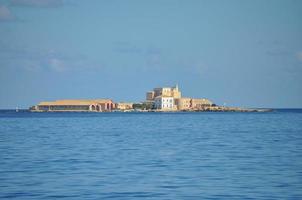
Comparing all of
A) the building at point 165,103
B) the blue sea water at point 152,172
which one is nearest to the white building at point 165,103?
the building at point 165,103

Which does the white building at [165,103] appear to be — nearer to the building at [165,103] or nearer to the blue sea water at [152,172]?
the building at [165,103]

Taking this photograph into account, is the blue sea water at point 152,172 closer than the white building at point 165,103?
Yes

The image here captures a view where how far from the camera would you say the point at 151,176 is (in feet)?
76.9

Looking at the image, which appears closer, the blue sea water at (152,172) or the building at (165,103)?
the blue sea water at (152,172)

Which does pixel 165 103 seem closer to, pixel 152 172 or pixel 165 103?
pixel 165 103

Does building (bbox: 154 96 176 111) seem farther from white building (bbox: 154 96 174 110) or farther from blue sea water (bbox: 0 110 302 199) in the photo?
blue sea water (bbox: 0 110 302 199)

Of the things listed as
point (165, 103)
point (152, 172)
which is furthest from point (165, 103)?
point (152, 172)

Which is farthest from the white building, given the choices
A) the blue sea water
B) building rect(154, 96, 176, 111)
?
the blue sea water

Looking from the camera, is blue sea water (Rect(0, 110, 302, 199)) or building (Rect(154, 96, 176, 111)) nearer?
blue sea water (Rect(0, 110, 302, 199))

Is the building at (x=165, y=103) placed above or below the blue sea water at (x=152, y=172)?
above

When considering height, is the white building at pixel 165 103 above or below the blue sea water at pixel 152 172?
above

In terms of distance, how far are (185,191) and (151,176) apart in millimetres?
3579

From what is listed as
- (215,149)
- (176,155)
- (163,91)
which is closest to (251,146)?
(215,149)

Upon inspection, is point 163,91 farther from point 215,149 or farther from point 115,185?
point 115,185
